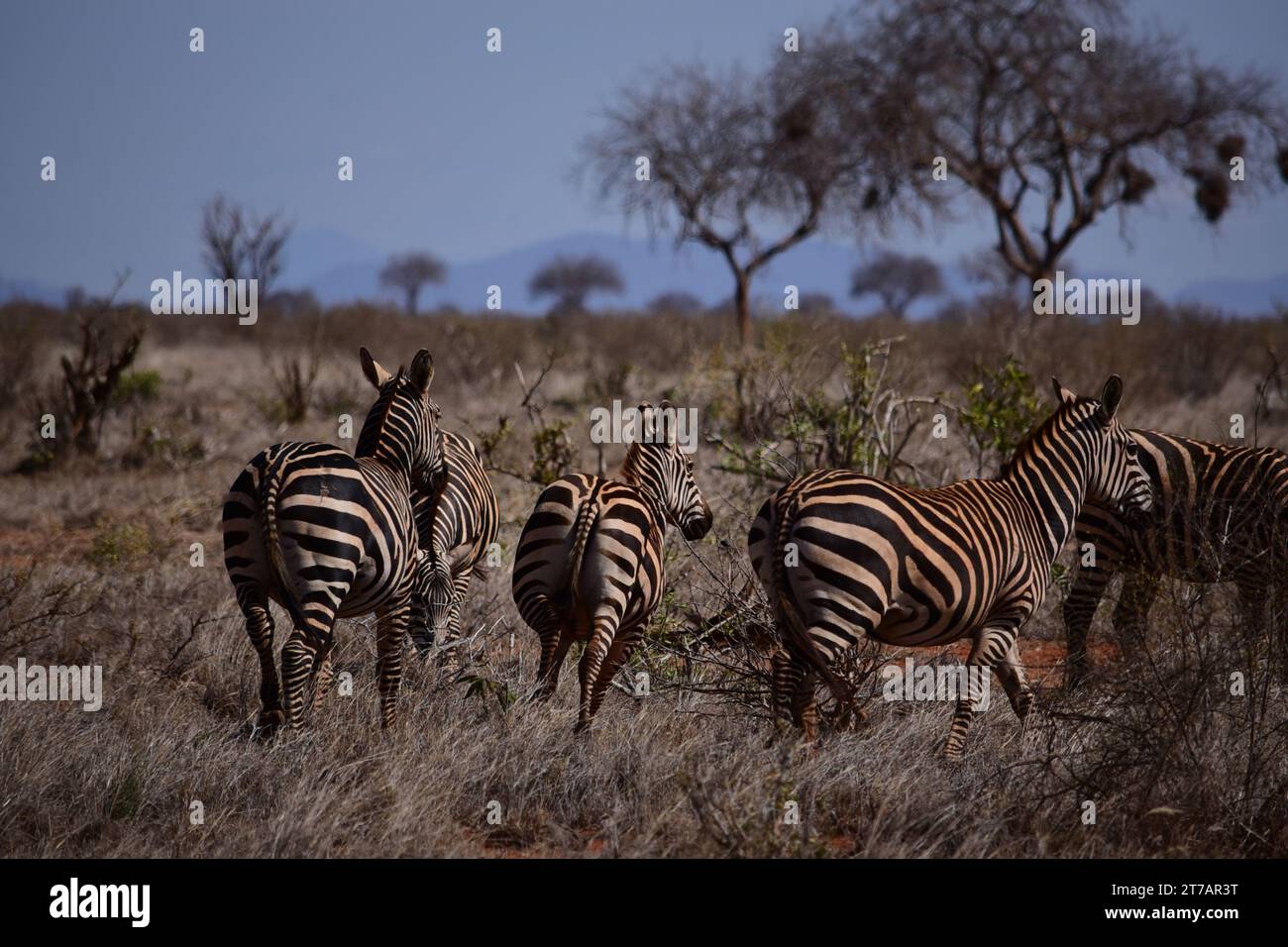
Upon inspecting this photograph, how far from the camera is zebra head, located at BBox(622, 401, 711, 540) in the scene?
6.44 metres

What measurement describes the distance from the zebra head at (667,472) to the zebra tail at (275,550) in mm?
1912

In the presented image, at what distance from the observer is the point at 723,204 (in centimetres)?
2545

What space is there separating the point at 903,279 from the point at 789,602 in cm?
6380

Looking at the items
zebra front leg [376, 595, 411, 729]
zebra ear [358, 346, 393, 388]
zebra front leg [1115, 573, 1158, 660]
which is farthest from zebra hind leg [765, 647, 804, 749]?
zebra ear [358, 346, 393, 388]

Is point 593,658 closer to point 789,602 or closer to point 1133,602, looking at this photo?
point 789,602

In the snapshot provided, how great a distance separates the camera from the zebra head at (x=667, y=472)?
21.1ft

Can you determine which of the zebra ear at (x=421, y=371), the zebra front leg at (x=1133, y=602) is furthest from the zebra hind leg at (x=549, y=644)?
the zebra front leg at (x=1133, y=602)

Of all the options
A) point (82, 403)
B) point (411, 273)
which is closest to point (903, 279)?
point (411, 273)

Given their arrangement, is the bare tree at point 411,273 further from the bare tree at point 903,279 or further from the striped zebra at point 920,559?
the striped zebra at point 920,559

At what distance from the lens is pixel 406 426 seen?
6102 millimetres

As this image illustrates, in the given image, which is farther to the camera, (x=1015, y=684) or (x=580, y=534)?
(x=1015, y=684)
